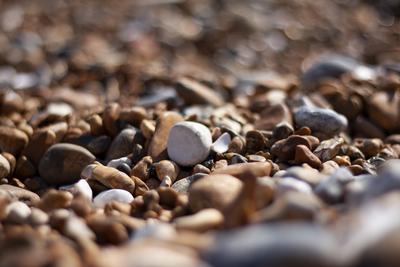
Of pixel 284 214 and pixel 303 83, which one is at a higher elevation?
pixel 284 214

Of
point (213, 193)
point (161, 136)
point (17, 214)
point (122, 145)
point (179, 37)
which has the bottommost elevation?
point (179, 37)

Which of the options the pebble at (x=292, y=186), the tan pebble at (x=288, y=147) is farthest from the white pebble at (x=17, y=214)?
the tan pebble at (x=288, y=147)

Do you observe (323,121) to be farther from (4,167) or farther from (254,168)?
(4,167)

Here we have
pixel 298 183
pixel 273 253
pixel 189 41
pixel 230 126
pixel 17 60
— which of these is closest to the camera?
pixel 273 253

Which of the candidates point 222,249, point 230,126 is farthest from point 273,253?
point 230,126

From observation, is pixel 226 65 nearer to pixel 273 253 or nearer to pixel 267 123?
pixel 267 123

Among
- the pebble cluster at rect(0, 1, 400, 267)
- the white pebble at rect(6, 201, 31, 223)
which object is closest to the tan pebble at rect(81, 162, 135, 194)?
the pebble cluster at rect(0, 1, 400, 267)

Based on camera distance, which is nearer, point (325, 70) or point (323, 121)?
point (323, 121)

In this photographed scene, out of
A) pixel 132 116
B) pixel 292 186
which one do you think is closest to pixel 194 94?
pixel 132 116
